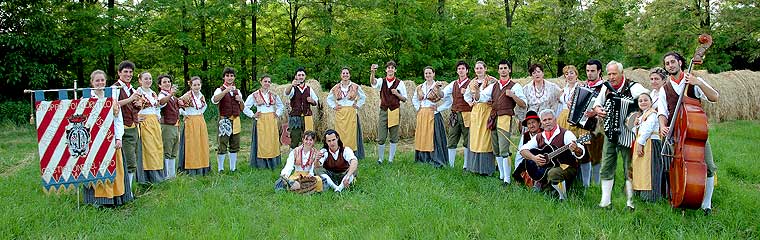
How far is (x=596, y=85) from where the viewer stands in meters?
5.43

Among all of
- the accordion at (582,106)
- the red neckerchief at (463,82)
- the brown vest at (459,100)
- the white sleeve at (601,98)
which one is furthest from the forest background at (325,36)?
the white sleeve at (601,98)

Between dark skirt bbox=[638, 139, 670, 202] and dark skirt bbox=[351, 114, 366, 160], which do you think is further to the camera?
dark skirt bbox=[351, 114, 366, 160]

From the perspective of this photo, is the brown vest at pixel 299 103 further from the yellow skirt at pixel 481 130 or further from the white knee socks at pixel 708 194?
the white knee socks at pixel 708 194

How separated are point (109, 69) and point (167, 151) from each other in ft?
33.6

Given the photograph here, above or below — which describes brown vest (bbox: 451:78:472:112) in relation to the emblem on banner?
above

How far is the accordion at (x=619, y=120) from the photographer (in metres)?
4.91

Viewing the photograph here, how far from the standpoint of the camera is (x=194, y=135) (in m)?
6.85

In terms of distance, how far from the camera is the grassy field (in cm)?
407

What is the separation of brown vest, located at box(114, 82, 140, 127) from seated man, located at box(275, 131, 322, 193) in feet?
5.13

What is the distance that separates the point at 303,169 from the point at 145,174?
1846 millimetres

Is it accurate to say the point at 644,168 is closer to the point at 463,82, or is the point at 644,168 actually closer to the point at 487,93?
the point at 487,93

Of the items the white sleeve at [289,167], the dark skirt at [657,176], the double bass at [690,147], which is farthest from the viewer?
the white sleeve at [289,167]

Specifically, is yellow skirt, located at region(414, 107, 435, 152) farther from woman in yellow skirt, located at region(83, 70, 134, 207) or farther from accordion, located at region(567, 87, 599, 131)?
woman in yellow skirt, located at region(83, 70, 134, 207)

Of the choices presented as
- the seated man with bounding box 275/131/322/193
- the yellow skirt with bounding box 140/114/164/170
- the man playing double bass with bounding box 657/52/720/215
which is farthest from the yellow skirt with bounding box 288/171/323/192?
the man playing double bass with bounding box 657/52/720/215
